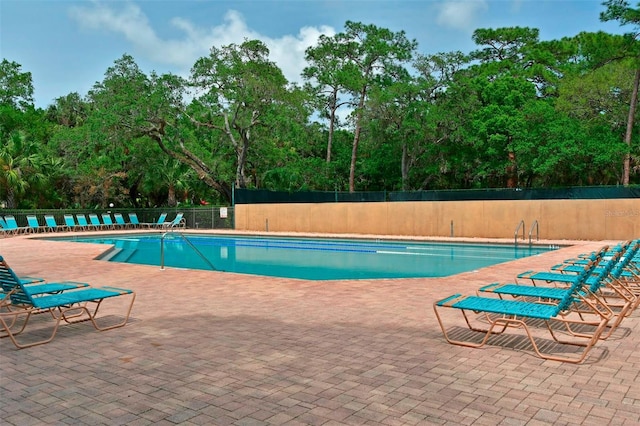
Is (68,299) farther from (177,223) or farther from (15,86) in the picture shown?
(15,86)

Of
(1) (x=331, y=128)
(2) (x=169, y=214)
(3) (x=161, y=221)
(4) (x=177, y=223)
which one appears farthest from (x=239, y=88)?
(1) (x=331, y=128)

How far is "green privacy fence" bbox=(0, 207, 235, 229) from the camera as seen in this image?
26.7 metres

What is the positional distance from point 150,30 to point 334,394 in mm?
16564

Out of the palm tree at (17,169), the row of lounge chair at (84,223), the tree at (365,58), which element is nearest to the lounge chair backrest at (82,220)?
the row of lounge chair at (84,223)

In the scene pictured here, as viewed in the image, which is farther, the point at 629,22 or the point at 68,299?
the point at 629,22

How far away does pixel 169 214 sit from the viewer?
29.4 metres

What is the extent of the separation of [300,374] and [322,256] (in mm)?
12683

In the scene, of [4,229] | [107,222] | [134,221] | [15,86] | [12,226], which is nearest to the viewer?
[4,229]

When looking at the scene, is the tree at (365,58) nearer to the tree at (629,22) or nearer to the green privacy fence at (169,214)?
the green privacy fence at (169,214)

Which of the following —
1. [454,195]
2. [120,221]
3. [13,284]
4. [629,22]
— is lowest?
[120,221]

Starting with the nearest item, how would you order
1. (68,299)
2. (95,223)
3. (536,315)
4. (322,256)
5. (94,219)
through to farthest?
(536,315) → (68,299) → (322,256) → (95,223) → (94,219)

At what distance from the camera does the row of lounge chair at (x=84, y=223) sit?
80.8 feet

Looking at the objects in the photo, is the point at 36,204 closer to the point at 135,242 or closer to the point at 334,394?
the point at 135,242

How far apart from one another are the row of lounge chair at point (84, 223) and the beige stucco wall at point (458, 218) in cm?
489
